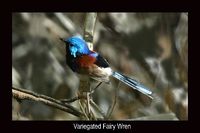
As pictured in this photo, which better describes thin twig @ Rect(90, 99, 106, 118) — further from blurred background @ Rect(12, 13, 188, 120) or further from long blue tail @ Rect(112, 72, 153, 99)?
long blue tail @ Rect(112, 72, 153, 99)

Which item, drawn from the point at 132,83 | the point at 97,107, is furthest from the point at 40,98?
the point at 132,83

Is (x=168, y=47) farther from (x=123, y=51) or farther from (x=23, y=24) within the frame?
(x=23, y=24)

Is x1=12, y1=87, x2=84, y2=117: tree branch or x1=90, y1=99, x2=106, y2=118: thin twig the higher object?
x1=12, y1=87, x2=84, y2=117: tree branch

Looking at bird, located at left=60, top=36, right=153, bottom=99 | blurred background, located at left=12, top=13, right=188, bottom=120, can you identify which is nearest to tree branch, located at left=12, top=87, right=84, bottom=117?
blurred background, located at left=12, top=13, right=188, bottom=120

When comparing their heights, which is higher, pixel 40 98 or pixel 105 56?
pixel 105 56

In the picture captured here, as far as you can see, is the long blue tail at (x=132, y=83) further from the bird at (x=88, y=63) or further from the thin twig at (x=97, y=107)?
the thin twig at (x=97, y=107)

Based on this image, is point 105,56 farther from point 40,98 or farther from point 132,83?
point 40,98
